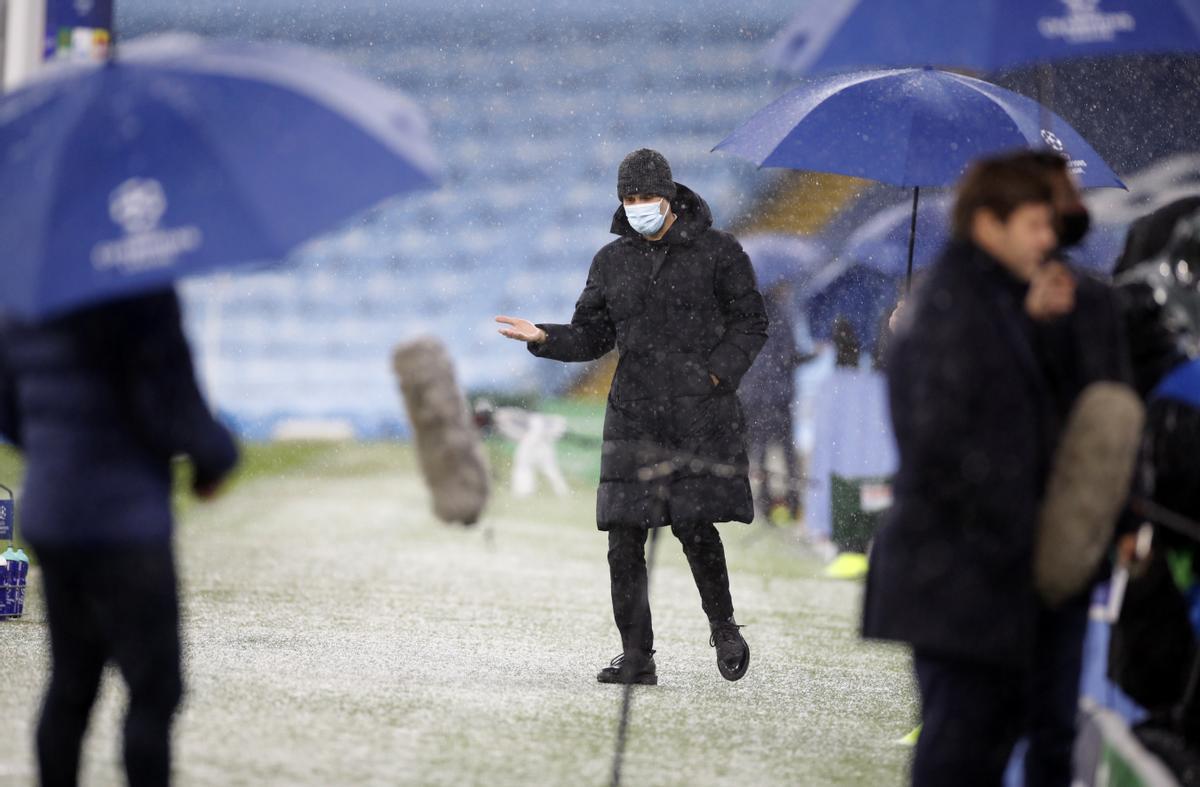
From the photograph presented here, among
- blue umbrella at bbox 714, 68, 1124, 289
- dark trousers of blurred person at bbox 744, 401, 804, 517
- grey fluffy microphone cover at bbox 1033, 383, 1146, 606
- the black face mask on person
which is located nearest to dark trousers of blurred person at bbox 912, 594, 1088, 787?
grey fluffy microphone cover at bbox 1033, 383, 1146, 606

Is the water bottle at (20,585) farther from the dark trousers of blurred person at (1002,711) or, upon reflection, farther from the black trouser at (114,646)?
the dark trousers of blurred person at (1002,711)

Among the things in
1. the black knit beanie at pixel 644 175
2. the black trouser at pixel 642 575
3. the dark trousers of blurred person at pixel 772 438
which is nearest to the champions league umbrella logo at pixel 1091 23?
the black knit beanie at pixel 644 175

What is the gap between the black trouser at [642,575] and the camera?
5.45 m

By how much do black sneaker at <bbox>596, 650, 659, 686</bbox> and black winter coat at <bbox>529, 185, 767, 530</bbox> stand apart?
0.43m

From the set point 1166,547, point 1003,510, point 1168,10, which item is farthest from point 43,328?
point 1168,10

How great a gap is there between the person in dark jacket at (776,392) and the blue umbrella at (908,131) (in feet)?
21.3

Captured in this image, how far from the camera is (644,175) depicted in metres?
5.27

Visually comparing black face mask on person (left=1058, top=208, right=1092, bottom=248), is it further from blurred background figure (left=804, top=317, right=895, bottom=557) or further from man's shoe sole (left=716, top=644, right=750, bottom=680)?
blurred background figure (left=804, top=317, right=895, bottom=557)

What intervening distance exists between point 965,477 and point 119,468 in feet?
4.72

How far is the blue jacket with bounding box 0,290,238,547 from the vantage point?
3.05m

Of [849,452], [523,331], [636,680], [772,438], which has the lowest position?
[772,438]

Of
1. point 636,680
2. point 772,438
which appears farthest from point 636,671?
point 772,438

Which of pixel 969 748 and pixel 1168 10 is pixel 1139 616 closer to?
pixel 969 748

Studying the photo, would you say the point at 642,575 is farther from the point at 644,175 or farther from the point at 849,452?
the point at 849,452
